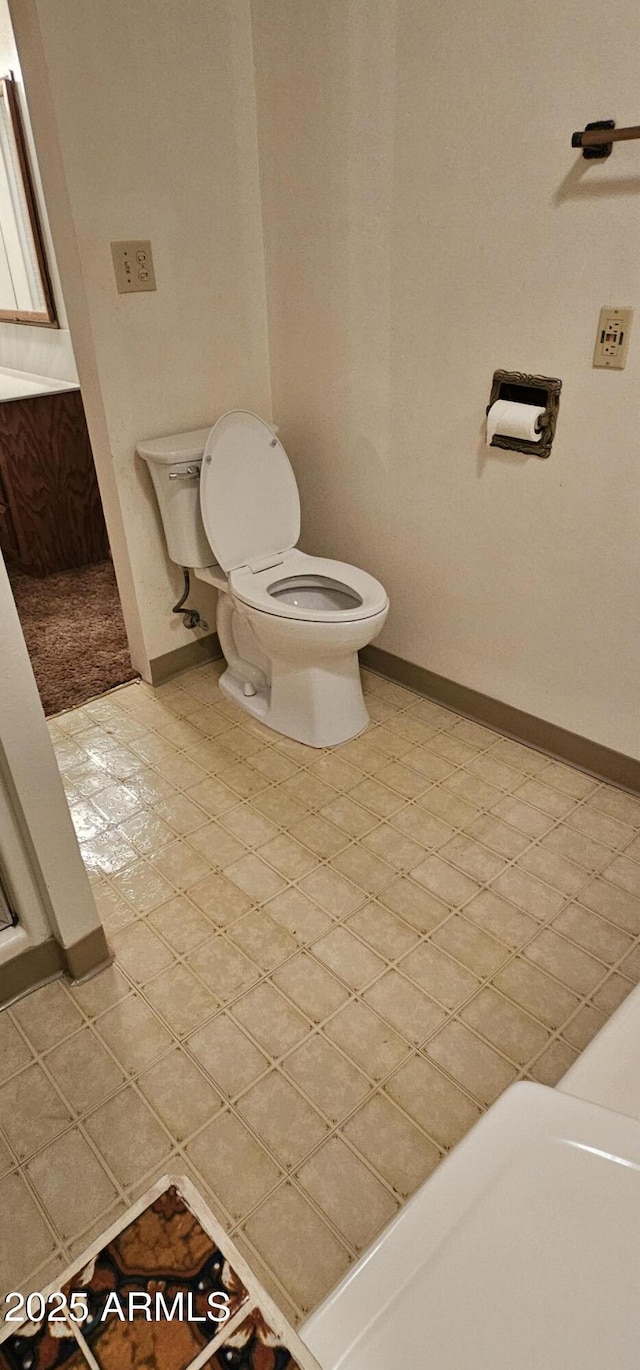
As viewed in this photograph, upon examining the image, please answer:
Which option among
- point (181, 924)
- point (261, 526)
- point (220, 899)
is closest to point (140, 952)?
point (181, 924)

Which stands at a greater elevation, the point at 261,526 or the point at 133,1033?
the point at 261,526

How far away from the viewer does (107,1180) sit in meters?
1.21

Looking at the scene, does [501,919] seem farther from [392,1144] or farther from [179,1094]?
[179,1094]

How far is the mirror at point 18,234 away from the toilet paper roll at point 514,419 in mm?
2066

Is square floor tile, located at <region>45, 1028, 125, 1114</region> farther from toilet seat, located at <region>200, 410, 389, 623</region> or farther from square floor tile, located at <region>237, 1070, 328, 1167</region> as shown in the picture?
toilet seat, located at <region>200, 410, 389, 623</region>

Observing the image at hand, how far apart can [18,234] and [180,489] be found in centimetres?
173

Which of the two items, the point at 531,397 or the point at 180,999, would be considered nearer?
the point at 180,999

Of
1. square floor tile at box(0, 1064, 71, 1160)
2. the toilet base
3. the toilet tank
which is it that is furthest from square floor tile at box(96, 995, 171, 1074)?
the toilet tank

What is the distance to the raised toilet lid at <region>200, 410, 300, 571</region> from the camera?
213 centimetres

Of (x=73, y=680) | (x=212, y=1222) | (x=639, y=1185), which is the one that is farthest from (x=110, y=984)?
(x=73, y=680)

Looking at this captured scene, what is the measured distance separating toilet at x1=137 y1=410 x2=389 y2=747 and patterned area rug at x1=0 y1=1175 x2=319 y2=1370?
125 cm

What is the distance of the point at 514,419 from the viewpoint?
1.77 metres

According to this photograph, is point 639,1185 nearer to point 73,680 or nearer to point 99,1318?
point 99,1318

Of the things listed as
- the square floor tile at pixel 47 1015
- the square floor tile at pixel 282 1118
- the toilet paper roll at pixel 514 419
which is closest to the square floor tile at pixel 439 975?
the square floor tile at pixel 282 1118
